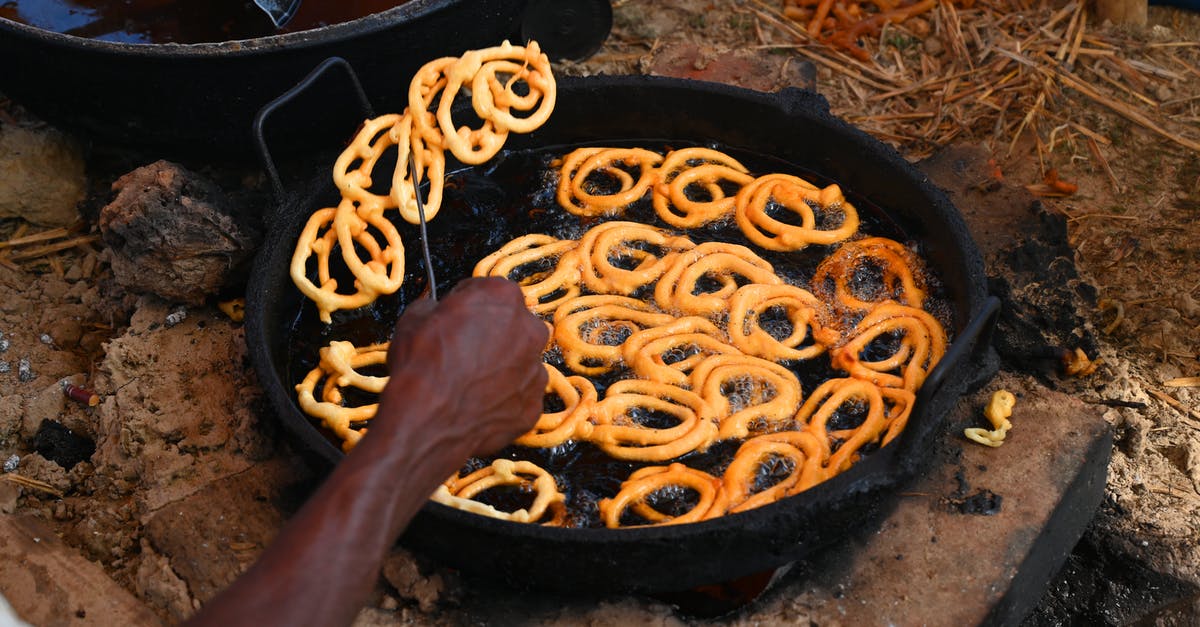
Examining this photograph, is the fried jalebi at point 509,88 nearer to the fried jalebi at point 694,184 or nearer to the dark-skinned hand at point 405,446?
the fried jalebi at point 694,184

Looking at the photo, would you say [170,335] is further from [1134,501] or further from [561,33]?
[1134,501]

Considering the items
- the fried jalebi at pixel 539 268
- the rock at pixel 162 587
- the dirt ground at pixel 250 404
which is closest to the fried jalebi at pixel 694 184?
the fried jalebi at pixel 539 268

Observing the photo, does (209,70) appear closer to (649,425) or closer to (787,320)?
(649,425)

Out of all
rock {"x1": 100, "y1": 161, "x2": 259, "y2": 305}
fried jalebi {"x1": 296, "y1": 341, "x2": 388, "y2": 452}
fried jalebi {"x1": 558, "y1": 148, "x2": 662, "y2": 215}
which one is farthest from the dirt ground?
fried jalebi {"x1": 558, "y1": 148, "x2": 662, "y2": 215}

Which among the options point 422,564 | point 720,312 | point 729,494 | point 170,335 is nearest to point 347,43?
point 170,335

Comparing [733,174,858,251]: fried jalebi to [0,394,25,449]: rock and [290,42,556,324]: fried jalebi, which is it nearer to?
[290,42,556,324]: fried jalebi
